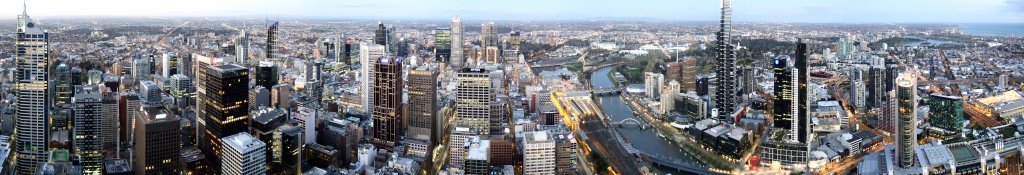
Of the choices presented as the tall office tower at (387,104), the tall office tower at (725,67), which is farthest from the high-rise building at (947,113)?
the tall office tower at (387,104)

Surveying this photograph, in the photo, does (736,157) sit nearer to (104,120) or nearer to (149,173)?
(149,173)

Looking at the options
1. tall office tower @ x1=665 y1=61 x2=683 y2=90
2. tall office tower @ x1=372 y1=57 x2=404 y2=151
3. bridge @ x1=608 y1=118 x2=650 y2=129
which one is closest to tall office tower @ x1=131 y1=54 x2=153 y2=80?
tall office tower @ x1=372 y1=57 x2=404 y2=151

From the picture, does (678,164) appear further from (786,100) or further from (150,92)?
(150,92)

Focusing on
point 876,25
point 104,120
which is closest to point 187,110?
point 104,120

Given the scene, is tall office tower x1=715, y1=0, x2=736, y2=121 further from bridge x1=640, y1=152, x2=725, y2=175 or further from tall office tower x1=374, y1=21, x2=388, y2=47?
tall office tower x1=374, y1=21, x2=388, y2=47

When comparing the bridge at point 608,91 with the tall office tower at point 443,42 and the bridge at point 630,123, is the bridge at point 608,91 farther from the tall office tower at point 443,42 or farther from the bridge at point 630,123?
the tall office tower at point 443,42

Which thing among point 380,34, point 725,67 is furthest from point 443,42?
point 725,67
